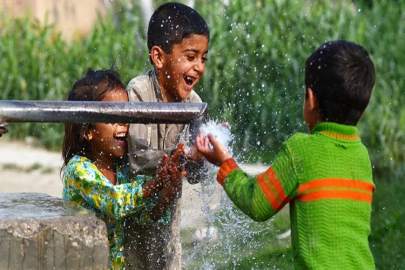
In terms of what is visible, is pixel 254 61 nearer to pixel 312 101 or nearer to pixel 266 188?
pixel 312 101

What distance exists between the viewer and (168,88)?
3711mm

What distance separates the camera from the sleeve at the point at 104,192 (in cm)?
313

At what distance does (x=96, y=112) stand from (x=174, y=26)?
1.18m

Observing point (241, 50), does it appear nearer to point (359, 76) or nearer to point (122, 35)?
point (122, 35)

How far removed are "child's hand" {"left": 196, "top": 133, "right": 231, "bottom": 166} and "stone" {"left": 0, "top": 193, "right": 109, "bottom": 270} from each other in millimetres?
457

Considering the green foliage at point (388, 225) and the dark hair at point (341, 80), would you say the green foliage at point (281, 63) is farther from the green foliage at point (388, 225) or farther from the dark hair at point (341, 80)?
the dark hair at point (341, 80)

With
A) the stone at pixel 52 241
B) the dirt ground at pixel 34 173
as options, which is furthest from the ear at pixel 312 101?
the dirt ground at pixel 34 173

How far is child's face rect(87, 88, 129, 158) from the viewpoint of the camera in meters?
3.34

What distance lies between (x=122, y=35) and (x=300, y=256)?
6.60 meters

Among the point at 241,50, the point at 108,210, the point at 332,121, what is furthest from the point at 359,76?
the point at 241,50

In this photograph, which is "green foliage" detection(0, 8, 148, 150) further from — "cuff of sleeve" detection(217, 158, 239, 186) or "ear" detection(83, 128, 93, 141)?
"cuff of sleeve" detection(217, 158, 239, 186)

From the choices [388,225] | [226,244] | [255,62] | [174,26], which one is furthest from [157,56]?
[255,62]

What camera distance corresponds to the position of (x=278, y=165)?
2.55 meters

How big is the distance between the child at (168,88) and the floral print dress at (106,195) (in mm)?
274
